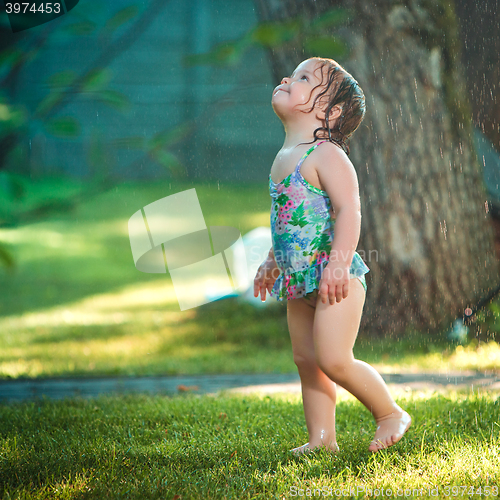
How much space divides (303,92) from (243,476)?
142 cm

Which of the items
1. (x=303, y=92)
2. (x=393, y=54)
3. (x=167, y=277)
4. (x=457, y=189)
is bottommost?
(x=167, y=277)

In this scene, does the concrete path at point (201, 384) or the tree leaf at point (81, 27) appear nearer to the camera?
the tree leaf at point (81, 27)

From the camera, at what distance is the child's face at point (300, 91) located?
2.31 metres

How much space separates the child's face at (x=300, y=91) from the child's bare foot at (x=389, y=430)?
3.98ft

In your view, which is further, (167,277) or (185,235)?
(185,235)

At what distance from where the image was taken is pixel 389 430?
2252 millimetres

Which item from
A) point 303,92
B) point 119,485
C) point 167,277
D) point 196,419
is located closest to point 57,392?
point 196,419

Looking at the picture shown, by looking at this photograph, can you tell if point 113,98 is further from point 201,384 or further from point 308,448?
point 201,384

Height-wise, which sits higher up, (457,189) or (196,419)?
(457,189)

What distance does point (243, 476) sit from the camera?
6.84 feet

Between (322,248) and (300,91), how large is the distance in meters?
0.60

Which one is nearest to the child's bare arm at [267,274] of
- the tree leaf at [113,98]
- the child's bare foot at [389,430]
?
the child's bare foot at [389,430]

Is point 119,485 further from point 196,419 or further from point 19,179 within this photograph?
point 19,179

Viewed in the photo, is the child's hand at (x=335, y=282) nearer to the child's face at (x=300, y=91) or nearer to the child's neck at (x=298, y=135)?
the child's neck at (x=298, y=135)
